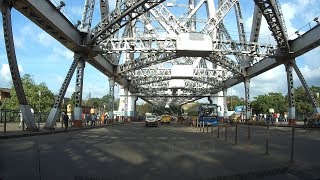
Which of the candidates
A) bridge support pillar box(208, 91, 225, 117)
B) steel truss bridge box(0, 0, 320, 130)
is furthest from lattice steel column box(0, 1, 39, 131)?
bridge support pillar box(208, 91, 225, 117)

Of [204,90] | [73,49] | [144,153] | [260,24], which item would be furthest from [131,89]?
[144,153]

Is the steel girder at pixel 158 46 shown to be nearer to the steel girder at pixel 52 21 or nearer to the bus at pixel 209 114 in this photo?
the steel girder at pixel 52 21

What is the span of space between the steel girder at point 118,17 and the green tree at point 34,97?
2409 inches

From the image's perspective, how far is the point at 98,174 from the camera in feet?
34.2

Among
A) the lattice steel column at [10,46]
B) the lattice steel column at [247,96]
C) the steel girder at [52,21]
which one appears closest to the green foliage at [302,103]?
the lattice steel column at [247,96]

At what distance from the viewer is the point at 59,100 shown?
38469 millimetres

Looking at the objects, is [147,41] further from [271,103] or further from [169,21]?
[271,103]

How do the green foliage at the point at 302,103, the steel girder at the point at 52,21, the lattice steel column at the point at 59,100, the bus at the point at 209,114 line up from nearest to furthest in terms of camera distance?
the steel girder at the point at 52,21 < the lattice steel column at the point at 59,100 < the bus at the point at 209,114 < the green foliage at the point at 302,103

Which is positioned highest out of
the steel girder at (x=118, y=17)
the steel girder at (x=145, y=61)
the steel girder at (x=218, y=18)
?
the steel girder at (x=218, y=18)

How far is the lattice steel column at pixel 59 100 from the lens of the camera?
3659 cm

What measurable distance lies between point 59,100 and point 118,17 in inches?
377

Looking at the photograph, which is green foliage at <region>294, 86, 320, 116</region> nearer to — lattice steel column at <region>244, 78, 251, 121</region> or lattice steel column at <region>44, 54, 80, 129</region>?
lattice steel column at <region>244, 78, 251, 121</region>

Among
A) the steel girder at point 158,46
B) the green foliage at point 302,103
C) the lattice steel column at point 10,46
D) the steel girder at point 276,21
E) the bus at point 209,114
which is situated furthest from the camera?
the green foliage at point 302,103

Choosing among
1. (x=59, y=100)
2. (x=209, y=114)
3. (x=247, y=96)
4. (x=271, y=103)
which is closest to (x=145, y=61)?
(x=209, y=114)
